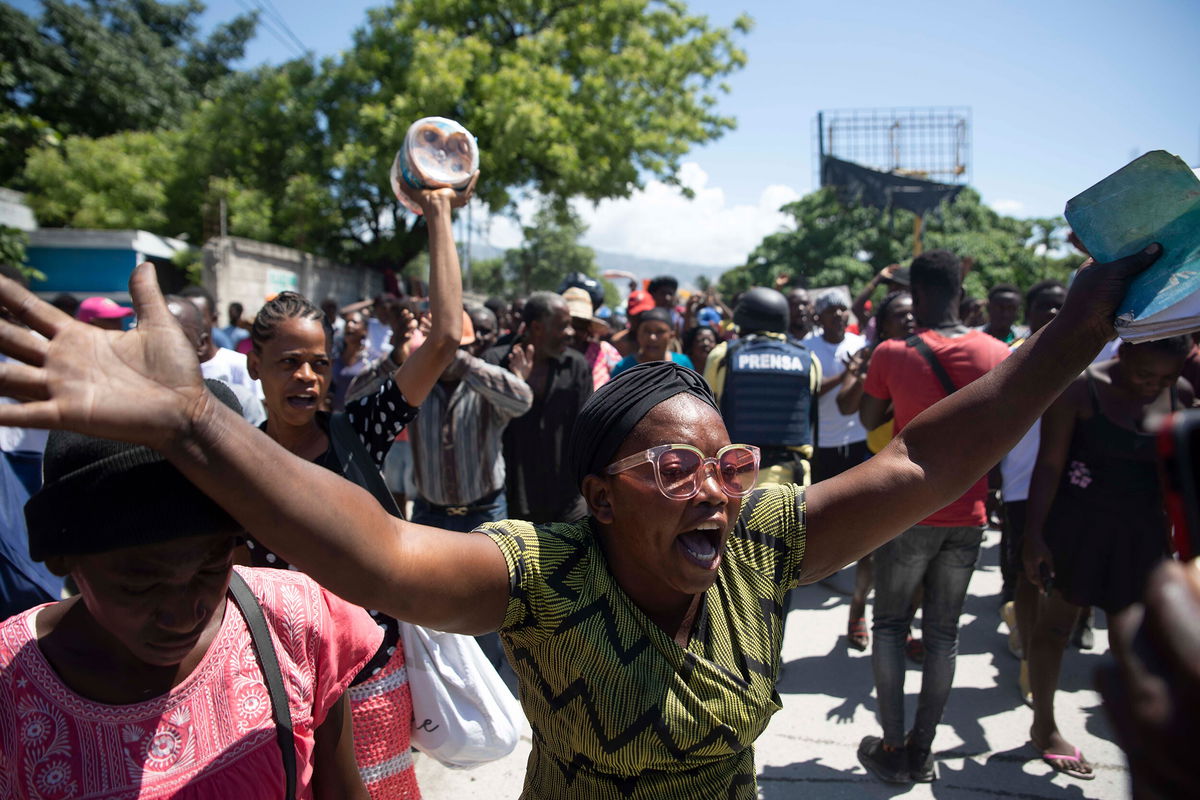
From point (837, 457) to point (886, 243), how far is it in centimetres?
2714

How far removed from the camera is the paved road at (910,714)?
359 centimetres

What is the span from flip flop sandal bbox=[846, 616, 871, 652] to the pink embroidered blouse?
413cm

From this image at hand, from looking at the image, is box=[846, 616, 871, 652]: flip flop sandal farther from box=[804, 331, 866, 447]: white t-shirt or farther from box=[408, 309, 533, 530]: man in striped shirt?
box=[408, 309, 533, 530]: man in striped shirt

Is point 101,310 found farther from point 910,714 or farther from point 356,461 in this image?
point 910,714

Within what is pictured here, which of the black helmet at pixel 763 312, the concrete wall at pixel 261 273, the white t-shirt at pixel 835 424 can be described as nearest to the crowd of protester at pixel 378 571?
the black helmet at pixel 763 312

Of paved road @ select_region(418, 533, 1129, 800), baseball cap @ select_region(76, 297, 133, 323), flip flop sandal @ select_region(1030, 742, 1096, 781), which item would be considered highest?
baseball cap @ select_region(76, 297, 133, 323)

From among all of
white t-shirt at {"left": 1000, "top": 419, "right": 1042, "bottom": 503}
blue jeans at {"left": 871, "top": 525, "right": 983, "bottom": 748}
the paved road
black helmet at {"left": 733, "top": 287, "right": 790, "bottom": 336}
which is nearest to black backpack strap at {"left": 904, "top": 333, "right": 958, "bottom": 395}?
blue jeans at {"left": 871, "top": 525, "right": 983, "bottom": 748}

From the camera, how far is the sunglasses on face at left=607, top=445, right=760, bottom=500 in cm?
164

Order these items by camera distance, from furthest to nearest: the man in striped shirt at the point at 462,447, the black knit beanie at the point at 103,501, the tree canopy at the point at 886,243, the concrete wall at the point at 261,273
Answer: the tree canopy at the point at 886,243 → the concrete wall at the point at 261,273 → the man in striped shirt at the point at 462,447 → the black knit beanie at the point at 103,501

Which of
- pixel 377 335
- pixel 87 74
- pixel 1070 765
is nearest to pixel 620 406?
pixel 1070 765

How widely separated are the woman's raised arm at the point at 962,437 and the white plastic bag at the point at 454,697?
3.63 feet

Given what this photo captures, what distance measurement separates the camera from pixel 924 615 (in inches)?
144

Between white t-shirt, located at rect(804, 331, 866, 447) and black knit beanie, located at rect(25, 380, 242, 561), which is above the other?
black knit beanie, located at rect(25, 380, 242, 561)

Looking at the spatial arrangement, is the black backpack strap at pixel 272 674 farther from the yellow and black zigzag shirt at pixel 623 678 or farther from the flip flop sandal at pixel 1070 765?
the flip flop sandal at pixel 1070 765
